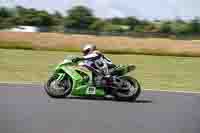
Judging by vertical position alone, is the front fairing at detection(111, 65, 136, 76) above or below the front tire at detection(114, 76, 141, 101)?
above

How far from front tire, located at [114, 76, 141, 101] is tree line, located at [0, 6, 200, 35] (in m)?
36.8

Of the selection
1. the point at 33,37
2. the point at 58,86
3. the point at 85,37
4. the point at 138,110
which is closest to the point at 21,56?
the point at 33,37

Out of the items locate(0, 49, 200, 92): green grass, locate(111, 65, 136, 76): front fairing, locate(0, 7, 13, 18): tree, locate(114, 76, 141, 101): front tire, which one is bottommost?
locate(0, 49, 200, 92): green grass

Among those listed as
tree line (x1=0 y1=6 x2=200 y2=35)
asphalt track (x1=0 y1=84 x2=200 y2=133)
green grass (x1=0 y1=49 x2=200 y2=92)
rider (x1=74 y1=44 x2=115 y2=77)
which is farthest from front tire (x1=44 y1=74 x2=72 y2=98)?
tree line (x1=0 y1=6 x2=200 y2=35)

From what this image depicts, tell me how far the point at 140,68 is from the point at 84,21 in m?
27.7

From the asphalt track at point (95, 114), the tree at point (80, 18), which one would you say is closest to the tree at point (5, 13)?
the tree at point (80, 18)

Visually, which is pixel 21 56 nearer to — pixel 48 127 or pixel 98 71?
pixel 98 71

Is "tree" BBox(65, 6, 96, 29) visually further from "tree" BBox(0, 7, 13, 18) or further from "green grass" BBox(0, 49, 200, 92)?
"green grass" BBox(0, 49, 200, 92)

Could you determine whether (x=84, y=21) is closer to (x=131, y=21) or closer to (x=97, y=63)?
(x=131, y=21)

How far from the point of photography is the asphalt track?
9.32 metres

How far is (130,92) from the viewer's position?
14.3m

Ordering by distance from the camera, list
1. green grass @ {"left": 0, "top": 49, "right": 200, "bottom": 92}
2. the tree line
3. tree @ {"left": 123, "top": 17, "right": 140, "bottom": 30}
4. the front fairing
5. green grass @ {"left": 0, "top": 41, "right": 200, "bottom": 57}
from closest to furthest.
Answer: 1. the front fairing
2. green grass @ {"left": 0, "top": 49, "right": 200, "bottom": 92}
3. green grass @ {"left": 0, "top": 41, "right": 200, "bottom": 57}
4. the tree line
5. tree @ {"left": 123, "top": 17, "right": 140, "bottom": 30}

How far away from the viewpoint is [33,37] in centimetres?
3644

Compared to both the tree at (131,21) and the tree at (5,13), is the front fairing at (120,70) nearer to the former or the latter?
the tree at (5,13)
